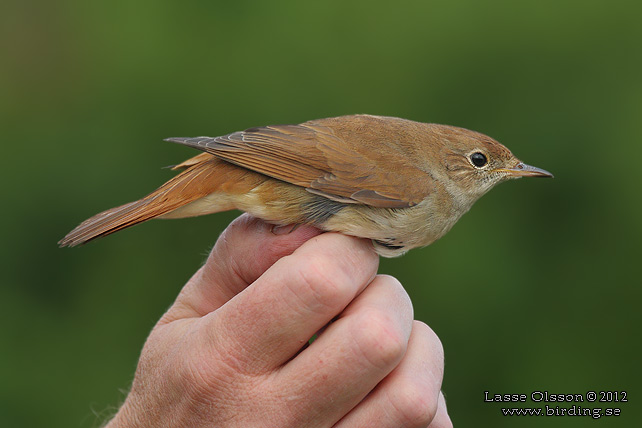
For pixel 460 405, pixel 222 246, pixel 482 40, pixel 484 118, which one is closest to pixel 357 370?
pixel 222 246

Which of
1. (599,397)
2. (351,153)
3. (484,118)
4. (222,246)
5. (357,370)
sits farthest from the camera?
(484,118)

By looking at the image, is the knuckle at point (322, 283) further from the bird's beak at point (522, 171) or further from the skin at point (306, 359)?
the bird's beak at point (522, 171)

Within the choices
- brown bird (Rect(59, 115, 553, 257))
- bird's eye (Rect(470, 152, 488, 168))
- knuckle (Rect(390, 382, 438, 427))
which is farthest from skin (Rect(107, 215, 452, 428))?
bird's eye (Rect(470, 152, 488, 168))

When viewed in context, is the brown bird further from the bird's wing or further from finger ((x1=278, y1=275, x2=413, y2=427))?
finger ((x1=278, y1=275, x2=413, y2=427))

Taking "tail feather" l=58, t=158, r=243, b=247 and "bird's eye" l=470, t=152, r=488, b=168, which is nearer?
"tail feather" l=58, t=158, r=243, b=247

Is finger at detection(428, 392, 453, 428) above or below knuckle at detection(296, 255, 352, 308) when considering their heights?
below

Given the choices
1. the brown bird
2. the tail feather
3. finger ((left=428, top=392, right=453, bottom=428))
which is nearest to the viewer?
finger ((left=428, top=392, right=453, bottom=428))

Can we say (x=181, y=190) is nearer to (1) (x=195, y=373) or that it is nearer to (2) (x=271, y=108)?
(1) (x=195, y=373)
